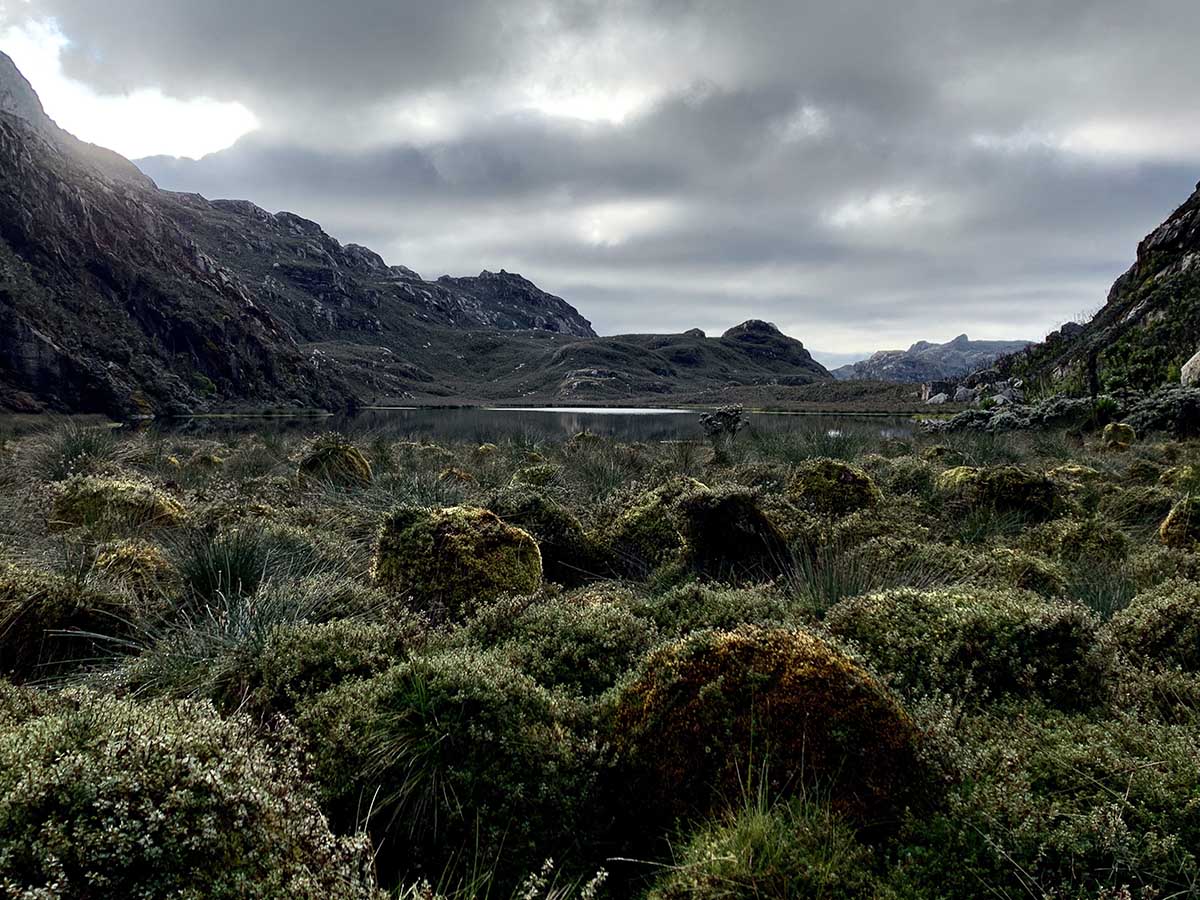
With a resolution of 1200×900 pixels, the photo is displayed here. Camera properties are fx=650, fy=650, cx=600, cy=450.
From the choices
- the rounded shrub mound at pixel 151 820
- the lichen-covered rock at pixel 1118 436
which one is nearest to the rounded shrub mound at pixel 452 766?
the rounded shrub mound at pixel 151 820

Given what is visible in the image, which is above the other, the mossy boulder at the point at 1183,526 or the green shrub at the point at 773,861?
the mossy boulder at the point at 1183,526

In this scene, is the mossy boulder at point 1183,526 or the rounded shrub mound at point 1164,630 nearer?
the rounded shrub mound at point 1164,630

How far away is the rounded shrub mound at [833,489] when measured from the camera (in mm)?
8406

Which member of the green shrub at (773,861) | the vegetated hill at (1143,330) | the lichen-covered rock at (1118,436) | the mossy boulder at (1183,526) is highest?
the vegetated hill at (1143,330)

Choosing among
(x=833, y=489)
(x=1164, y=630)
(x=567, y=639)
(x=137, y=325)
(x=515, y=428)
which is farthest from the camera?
(x=137, y=325)

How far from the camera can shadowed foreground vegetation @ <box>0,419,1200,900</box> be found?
179cm

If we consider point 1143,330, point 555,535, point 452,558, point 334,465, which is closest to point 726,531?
point 555,535

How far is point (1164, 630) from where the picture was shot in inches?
149

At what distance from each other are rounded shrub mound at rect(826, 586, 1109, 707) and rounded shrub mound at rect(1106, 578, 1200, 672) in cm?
32

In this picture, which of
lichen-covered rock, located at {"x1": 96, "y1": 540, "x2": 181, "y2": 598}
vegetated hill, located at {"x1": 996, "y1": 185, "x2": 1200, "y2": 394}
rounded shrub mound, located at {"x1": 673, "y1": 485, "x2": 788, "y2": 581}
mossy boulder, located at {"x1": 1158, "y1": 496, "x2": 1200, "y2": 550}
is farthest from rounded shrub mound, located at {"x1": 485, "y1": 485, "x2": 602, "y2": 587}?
vegetated hill, located at {"x1": 996, "y1": 185, "x2": 1200, "y2": 394}

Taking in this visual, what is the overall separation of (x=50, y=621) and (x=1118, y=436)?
21.5 m

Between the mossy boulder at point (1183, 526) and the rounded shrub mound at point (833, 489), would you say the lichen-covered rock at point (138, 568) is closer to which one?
the rounded shrub mound at point (833, 489)

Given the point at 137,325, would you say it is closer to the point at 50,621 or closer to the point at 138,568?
the point at 138,568

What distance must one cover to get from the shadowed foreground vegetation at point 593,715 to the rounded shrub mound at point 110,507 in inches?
3.3
